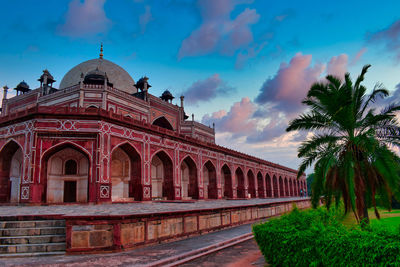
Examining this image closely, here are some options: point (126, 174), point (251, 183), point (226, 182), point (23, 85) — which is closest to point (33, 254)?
point (126, 174)

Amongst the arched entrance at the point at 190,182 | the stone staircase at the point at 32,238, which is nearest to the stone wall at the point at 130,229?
the stone staircase at the point at 32,238

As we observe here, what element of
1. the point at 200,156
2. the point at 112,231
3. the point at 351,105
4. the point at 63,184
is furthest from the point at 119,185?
the point at 351,105

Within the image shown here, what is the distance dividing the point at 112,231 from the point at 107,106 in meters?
18.3

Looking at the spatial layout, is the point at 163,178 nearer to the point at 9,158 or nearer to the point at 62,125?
the point at 62,125

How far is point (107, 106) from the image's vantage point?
23.3m

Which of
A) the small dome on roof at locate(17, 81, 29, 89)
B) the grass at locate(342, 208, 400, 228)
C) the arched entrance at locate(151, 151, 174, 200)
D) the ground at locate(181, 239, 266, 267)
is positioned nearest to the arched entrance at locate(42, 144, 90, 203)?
the arched entrance at locate(151, 151, 174, 200)

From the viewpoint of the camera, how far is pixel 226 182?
30375mm

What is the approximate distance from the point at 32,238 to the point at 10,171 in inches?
524

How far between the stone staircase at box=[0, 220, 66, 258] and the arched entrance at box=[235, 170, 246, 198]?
2633cm

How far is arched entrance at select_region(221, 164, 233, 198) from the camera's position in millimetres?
30062

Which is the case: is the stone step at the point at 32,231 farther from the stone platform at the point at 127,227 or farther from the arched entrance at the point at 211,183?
the arched entrance at the point at 211,183

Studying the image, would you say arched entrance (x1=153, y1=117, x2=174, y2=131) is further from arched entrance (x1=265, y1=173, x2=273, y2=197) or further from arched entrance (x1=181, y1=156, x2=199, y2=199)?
arched entrance (x1=265, y1=173, x2=273, y2=197)

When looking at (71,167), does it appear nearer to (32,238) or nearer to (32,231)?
(32,231)

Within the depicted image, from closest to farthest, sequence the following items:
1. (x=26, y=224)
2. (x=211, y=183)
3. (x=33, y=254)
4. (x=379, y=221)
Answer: (x=379, y=221) < (x=33, y=254) < (x=26, y=224) < (x=211, y=183)
